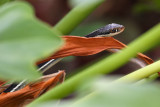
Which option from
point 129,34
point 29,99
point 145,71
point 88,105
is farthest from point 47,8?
point 88,105

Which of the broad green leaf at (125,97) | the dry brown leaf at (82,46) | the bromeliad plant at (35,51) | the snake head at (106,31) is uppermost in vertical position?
the snake head at (106,31)

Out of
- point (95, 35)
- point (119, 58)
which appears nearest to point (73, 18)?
point (95, 35)

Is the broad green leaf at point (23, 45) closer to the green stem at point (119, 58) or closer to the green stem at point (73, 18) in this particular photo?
the green stem at point (119, 58)

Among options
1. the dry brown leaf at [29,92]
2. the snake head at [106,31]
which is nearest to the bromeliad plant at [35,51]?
the dry brown leaf at [29,92]

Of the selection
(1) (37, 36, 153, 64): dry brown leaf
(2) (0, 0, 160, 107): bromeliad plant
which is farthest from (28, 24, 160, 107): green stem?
(1) (37, 36, 153, 64): dry brown leaf

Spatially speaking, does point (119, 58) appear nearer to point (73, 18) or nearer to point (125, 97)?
point (125, 97)
